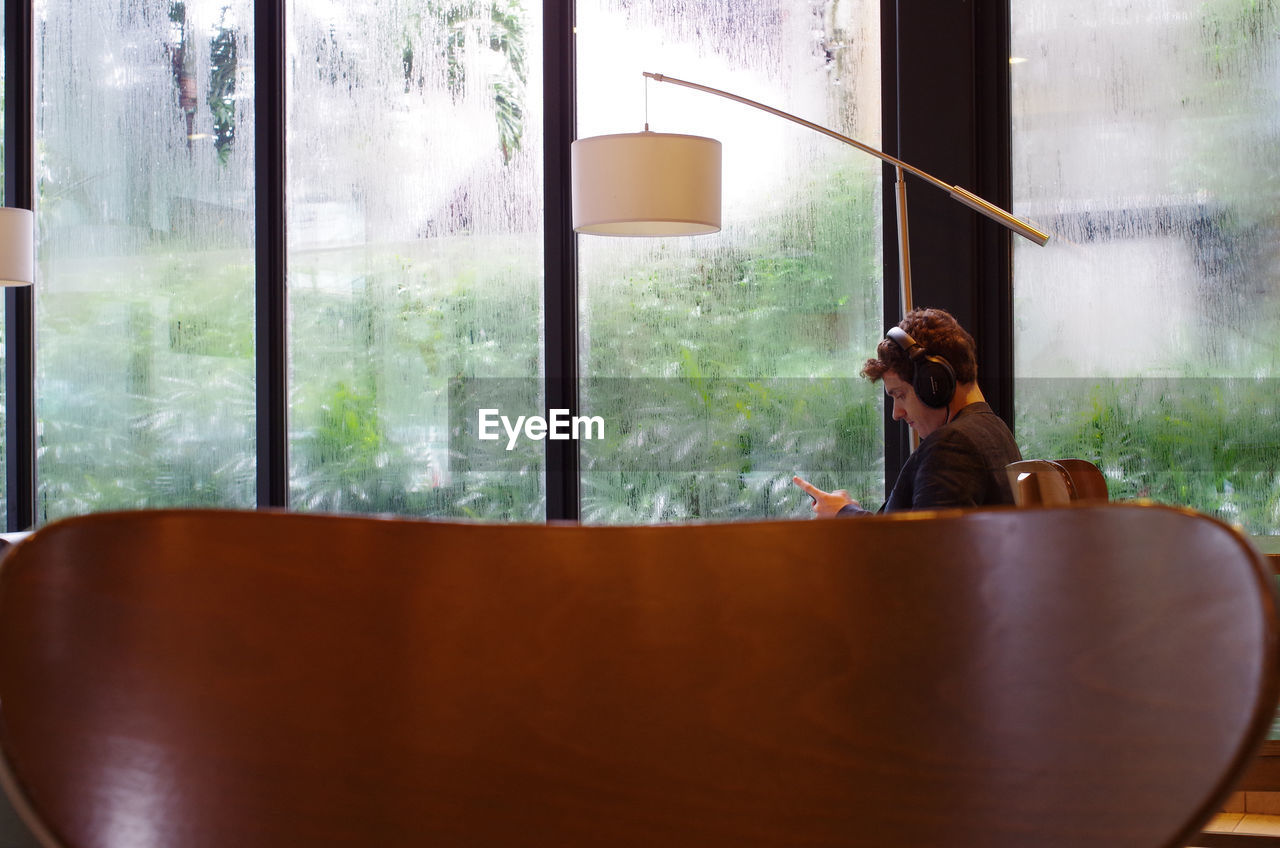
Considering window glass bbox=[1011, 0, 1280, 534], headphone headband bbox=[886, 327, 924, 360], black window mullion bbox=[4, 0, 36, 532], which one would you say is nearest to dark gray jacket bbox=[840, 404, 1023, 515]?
headphone headband bbox=[886, 327, 924, 360]

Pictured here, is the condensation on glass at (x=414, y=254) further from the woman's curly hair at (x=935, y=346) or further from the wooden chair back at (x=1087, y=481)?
the wooden chair back at (x=1087, y=481)

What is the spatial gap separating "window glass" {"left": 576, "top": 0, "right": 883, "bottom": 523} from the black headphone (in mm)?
1284

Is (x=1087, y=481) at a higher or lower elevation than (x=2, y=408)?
lower

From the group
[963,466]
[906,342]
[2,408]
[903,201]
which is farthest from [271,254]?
[963,466]

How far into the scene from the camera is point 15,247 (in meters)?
4.60

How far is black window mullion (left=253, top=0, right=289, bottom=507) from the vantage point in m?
5.18

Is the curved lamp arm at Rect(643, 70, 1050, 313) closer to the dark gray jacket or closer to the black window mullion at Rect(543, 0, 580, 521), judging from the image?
the dark gray jacket

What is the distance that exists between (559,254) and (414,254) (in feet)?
2.19

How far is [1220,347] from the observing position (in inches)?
158

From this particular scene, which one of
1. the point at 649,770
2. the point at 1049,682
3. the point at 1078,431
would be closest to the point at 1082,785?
the point at 1049,682

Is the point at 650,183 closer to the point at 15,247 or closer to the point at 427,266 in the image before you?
the point at 427,266

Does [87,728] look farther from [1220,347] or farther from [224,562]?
[1220,347]

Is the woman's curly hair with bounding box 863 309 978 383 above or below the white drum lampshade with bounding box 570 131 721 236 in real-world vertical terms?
below

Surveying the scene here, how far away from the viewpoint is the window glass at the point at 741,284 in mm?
4492
